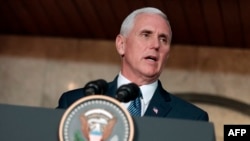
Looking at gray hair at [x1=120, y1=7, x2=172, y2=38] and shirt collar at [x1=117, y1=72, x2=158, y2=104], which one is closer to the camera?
shirt collar at [x1=117, y1=72, x2=158, y2=104]

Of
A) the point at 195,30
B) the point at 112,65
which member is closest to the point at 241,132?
the point at 195,30

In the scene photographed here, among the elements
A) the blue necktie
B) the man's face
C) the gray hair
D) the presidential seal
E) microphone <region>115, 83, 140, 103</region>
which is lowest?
the presidential seal

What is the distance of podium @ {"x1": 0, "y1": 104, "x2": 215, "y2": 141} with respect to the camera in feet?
5.71

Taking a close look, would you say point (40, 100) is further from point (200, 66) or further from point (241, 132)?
point (241, 132)

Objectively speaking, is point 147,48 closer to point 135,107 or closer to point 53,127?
point 135,107

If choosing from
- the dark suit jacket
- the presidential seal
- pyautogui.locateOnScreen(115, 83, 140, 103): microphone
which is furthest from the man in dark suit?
the presidential seal

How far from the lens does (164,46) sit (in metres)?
2.41

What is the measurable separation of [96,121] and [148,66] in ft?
2.21

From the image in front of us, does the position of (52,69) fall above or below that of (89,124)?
above

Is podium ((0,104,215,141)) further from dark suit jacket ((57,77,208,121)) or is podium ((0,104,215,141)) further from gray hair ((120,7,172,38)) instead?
gray hair ((120,7,172,38))

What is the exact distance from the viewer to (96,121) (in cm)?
172

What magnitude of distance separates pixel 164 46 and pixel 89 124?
2.54ft

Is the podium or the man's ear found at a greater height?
the man's ear

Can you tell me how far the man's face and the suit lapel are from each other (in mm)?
110
